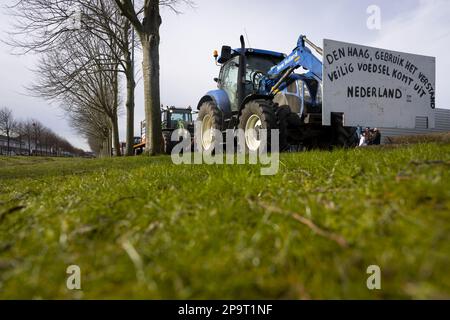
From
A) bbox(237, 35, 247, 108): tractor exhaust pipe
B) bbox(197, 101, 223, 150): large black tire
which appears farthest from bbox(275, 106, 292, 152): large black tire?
bbox(197, 101, 223, 150): large black tire

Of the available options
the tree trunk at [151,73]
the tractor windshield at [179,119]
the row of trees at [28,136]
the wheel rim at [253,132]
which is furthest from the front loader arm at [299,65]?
the row of trees at [28,136]

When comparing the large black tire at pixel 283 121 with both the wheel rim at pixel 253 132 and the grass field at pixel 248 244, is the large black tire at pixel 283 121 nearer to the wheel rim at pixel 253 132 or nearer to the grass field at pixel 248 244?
the wheel rim at pixel 253 132

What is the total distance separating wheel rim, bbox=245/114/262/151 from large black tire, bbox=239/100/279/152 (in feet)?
0.11

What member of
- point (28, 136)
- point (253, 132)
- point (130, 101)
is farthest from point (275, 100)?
point (28, 136)

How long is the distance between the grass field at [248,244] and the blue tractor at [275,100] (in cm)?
437

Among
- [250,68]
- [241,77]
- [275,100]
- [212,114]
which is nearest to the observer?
[275,100]

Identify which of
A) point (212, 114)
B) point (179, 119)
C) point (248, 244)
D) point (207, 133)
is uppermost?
point (179, 119)

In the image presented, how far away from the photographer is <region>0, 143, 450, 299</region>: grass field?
0.89 m

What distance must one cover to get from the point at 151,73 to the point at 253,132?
563 centimetres

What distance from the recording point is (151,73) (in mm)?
10484

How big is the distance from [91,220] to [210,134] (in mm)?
6900

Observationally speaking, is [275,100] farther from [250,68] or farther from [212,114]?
[212,114]
